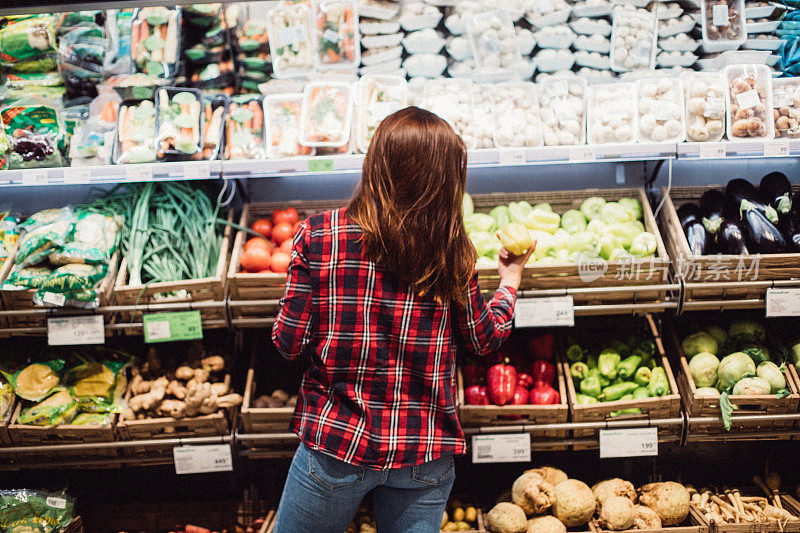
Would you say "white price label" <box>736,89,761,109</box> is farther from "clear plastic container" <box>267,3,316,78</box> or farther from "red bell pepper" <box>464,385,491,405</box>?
"clear plastic container" <box>267,3,316,78</box>

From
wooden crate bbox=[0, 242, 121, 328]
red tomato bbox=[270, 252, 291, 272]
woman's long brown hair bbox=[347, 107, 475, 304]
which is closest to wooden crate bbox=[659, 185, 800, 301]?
woman's long brown hair bbox=[347, 107, 475, 304]

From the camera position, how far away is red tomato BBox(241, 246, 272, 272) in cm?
237

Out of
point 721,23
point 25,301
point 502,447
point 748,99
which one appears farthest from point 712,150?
point 25,301

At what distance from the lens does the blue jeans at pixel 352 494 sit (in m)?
1.64

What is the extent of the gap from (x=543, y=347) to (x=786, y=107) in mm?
1249

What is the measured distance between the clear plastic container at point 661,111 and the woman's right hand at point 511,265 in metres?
0.75

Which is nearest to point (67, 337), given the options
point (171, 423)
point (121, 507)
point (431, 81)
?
point (171, 423)

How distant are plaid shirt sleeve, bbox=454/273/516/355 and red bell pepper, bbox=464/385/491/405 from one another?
2.02 feet

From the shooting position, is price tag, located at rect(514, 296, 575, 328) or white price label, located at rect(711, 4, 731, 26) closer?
price tag, located at rect(514, 296, 575, 328)

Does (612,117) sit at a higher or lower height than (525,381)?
higher

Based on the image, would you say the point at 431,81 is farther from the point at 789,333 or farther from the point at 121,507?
the point at 121,507

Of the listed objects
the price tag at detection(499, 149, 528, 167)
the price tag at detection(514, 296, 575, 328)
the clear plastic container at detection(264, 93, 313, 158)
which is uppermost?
the clear plastic container at detection(264, 93, 313, 158)

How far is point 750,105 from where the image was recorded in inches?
91.0

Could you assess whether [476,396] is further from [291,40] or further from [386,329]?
[291,40]
